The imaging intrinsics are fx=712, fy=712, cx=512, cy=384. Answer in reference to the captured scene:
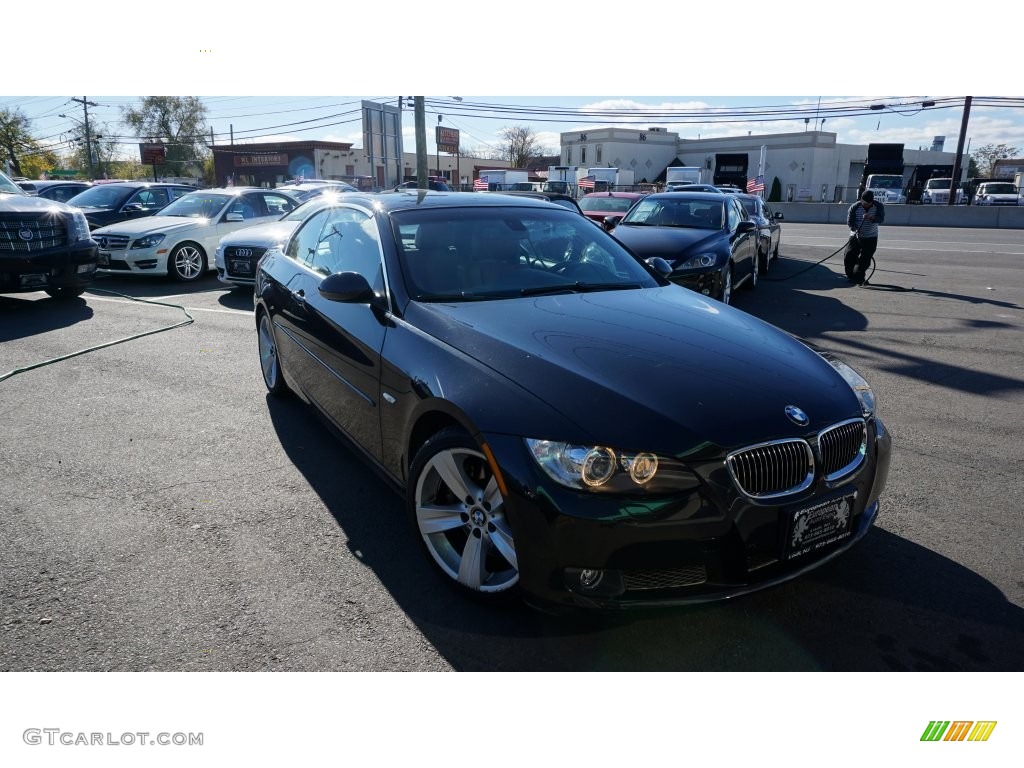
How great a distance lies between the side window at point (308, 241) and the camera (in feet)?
15.5

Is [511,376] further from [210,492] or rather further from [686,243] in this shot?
[686,243]

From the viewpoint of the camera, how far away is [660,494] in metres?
A: 2.38

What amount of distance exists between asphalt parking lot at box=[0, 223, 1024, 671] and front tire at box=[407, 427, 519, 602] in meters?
0.13

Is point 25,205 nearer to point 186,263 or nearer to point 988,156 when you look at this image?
point 186,263

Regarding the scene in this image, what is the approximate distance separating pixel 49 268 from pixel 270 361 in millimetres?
5548

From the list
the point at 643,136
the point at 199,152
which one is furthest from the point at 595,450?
the point at 199,152

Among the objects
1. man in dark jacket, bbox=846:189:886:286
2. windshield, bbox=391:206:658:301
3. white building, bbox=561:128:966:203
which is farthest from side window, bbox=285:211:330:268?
white building, bbox=561:128:966:203

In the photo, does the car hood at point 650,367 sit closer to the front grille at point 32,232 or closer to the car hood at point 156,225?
the front grille at point 32,232

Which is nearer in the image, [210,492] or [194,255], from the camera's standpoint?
[210,492]

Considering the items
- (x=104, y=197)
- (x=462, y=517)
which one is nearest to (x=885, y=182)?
(x=104, y=197)

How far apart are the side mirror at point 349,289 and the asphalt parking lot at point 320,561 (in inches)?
41.7

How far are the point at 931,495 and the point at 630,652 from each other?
2.32 metres

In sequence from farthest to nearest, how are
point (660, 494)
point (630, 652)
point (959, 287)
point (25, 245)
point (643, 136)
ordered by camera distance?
point (643, 136), point (959, 287), point (25, 245), point (630, 652), point (660, 494)

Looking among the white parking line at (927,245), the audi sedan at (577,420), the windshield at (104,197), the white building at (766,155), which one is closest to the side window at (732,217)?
the audi sedan at (577,420)
